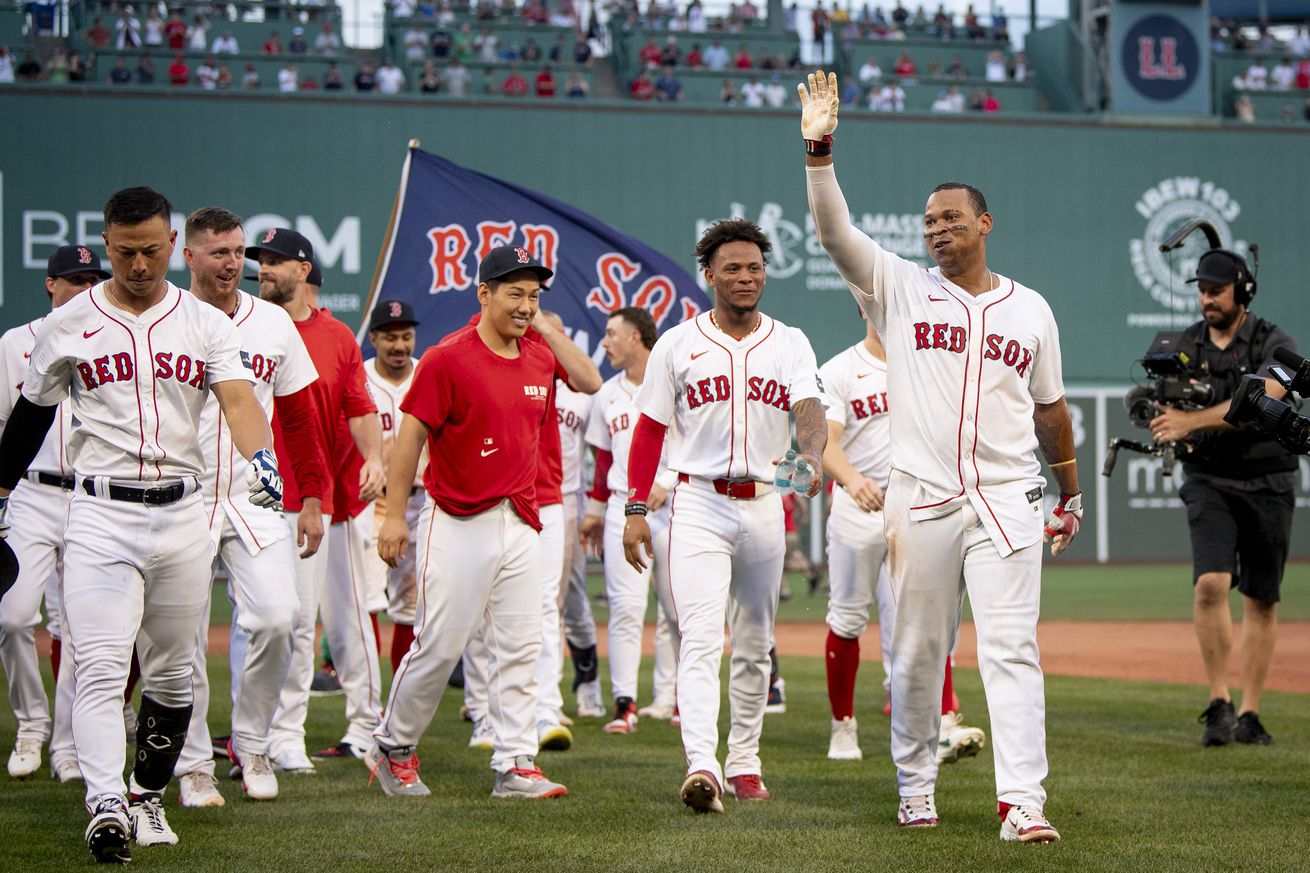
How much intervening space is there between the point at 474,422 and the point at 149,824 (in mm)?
2036

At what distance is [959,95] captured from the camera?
30453mm

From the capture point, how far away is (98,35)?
26828 millimetres

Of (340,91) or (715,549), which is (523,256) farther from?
(340,91)

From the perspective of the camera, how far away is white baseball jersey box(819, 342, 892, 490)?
805 cm

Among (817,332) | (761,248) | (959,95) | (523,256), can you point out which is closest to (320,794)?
(523,256)

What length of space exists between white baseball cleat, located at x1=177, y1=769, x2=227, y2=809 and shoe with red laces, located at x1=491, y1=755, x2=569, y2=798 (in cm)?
116

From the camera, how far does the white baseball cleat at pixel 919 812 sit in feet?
19.0

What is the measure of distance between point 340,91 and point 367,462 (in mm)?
21045

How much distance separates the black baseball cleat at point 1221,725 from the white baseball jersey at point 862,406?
2.12 meters

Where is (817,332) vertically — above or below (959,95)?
below

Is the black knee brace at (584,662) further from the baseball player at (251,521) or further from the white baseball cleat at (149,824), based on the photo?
the white baseball cleat at (149,824)

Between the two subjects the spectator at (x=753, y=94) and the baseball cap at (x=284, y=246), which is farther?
the spectator at (x=753, y=94)

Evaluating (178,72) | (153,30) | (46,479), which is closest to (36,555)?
(46,479)

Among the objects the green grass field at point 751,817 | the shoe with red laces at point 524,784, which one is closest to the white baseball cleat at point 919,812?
the green grass field at point 751,817
